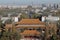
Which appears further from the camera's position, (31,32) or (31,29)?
(31,29)

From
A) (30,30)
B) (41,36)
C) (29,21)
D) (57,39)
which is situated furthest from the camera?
(29,21)

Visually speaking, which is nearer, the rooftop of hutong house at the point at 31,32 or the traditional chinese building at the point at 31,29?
the traditional chinese building at the point at 31,29

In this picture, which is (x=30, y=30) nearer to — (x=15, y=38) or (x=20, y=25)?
(x=20, y=25)

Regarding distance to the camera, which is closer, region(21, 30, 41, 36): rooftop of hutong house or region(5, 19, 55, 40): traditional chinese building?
region(5, 19, 55, 40): traditional chinese building

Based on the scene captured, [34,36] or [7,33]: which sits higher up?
[7,33]

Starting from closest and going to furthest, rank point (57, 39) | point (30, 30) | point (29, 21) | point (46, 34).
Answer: point (57, 39) → point (46, 34) → point (30, 30) → point (29, 21)

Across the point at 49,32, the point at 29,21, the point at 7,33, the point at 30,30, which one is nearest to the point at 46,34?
the point at 49,32

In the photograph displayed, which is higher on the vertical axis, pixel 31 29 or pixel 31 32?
pixel 31 32

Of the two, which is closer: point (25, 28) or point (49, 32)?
point (49, 32)

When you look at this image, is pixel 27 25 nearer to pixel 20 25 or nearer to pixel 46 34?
pixel 20 25
